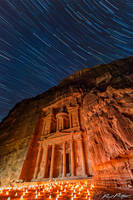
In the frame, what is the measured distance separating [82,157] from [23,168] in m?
6.86

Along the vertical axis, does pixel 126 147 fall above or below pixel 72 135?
below

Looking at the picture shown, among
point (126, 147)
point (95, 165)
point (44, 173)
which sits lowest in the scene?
point (44, 173)

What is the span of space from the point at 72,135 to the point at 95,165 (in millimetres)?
5791

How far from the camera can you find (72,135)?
1221cm

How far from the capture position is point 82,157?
10.2 meters

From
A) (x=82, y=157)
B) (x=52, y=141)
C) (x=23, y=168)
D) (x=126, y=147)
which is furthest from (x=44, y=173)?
(x=126, y=147)

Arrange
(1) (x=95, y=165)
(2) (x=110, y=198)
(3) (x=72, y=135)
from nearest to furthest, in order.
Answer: (2) (x=110, y=198) → (1) (x=95, y=165) → (3) (x=72, y=135)

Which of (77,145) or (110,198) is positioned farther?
(77,145)

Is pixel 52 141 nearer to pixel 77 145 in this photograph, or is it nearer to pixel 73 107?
pixel 77 145

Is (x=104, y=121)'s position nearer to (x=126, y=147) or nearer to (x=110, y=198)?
(x=126, y=147)

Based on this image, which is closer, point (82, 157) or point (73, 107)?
point (82, 157)

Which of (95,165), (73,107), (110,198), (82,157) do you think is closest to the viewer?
(110,198)

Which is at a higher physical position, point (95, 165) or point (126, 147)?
point (126, 147)

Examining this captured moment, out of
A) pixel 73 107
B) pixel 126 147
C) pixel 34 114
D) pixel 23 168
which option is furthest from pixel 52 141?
pixel 126 147
